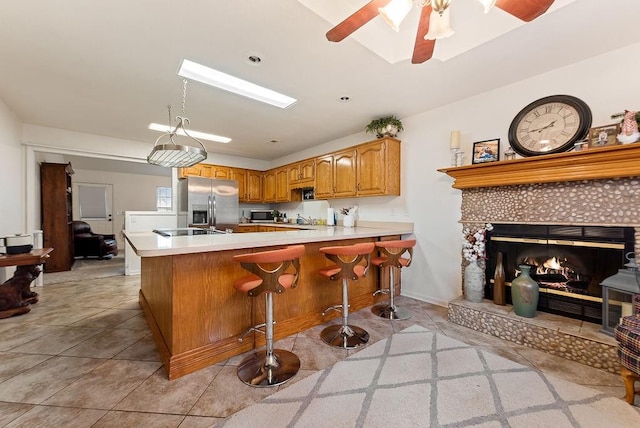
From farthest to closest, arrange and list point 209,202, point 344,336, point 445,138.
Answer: point 209,202 → point 445,138 → point 344,336

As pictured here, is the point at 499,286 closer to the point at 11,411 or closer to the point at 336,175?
the point at 336,175

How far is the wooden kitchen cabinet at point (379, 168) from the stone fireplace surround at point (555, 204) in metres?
0.83

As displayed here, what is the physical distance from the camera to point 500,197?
2660 mm

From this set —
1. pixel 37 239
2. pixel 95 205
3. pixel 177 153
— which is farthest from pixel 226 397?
pixel 95 205

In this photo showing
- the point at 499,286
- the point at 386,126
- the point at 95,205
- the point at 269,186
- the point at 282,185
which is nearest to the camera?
the point at 499,286

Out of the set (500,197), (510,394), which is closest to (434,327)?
(510,394)

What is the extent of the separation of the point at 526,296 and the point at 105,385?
3.30 m

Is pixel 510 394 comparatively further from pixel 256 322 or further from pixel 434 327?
pixel 256 322

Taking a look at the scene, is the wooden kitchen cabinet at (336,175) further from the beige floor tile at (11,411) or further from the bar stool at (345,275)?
the beige floor tile at (11,411)

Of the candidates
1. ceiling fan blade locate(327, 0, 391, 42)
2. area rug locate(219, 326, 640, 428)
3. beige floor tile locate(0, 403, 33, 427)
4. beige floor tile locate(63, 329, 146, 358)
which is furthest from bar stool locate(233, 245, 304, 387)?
ceiling fan blade locate(327, 0, 391, 42)

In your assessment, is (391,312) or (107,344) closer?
(107,344)

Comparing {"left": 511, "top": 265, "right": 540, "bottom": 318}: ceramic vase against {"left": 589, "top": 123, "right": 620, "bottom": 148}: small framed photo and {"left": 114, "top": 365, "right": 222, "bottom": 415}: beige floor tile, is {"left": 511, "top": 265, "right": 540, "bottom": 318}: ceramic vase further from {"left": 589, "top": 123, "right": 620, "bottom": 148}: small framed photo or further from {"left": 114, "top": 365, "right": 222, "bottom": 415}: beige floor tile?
{"left": 114, "top": 365, "right": 222, "bottom": 415}: beige floor tile

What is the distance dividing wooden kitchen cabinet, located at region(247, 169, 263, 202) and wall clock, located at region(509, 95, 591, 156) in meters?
4.76

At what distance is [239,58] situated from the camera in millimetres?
2189
